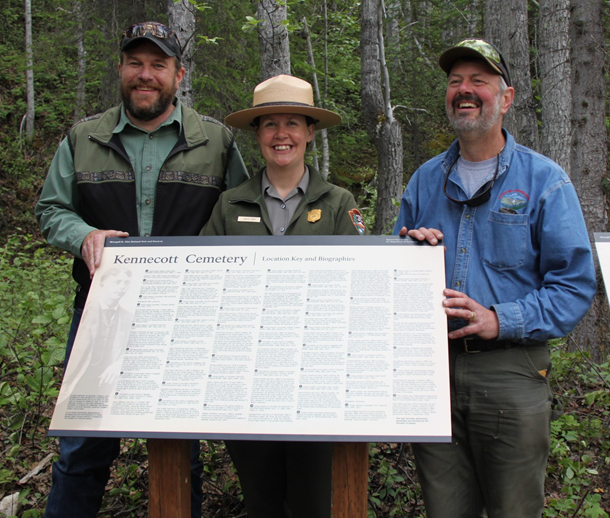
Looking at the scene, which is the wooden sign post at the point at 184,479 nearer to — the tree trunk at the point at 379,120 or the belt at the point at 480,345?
the belt at the point at 480,345

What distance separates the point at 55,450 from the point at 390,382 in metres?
3.44

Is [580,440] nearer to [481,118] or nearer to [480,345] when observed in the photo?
[480,345]

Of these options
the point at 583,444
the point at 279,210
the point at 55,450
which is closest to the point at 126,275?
the point at 279,210

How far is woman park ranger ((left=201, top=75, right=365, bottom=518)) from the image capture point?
9.62 ft

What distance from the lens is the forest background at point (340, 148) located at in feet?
13.9

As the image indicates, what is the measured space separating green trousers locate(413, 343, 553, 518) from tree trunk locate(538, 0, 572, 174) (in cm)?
563

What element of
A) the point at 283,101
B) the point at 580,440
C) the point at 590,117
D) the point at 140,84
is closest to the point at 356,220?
the point at 283,101

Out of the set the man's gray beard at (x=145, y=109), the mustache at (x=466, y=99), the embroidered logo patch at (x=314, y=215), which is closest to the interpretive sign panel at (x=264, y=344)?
the embroidered logo patch at (x=314, y=215)

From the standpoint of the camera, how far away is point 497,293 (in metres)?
2.64

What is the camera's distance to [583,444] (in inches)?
179

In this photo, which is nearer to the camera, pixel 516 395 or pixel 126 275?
pixel 516 395

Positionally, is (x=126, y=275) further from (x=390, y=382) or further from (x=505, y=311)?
(x=505, y=311)

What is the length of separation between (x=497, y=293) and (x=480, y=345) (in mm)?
267

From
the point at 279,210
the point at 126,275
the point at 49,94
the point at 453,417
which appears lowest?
the point at 453,417
